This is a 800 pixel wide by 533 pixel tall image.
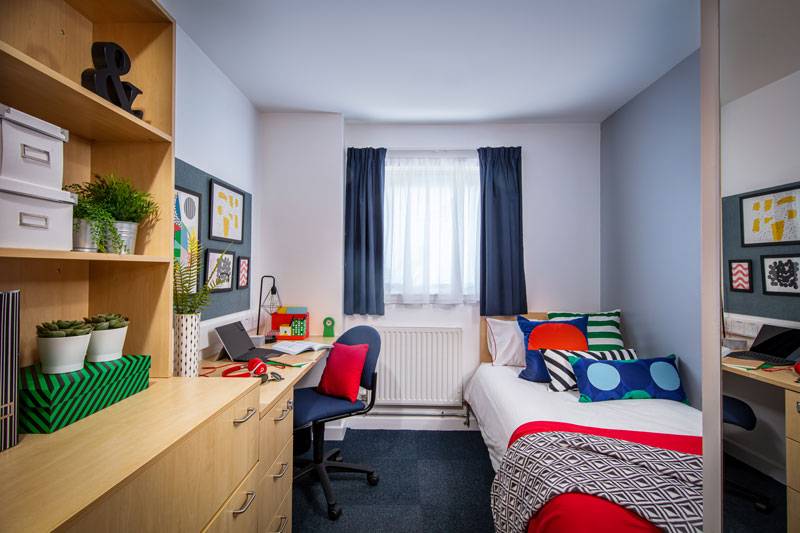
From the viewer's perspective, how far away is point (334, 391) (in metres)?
2.41

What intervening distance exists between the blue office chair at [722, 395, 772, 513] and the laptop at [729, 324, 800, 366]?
93 millimetres

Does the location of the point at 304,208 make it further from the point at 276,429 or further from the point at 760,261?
the point at 760,261

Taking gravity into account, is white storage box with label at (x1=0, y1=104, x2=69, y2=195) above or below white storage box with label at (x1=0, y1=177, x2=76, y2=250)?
above

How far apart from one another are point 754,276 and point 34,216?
1.62 metres

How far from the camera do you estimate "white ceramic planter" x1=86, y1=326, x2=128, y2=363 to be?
121 centimetres

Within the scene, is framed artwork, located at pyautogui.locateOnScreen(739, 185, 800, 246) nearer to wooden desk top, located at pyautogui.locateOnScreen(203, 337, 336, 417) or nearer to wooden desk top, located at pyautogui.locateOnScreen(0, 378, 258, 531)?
wooden desk top, located at pyautogui.locateOnScreen(0, 378, 258, 531)

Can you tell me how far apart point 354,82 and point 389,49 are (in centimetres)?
49

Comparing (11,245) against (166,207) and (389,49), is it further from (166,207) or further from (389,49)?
(389,49)

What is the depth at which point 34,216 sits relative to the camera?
3.15 feet

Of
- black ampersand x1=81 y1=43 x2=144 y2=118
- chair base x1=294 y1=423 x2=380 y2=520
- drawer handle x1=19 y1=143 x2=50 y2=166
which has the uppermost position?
black ampersand x1=81 y1=43 x2=144 y2=118

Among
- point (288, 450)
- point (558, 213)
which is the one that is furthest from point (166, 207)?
point (558, 213)

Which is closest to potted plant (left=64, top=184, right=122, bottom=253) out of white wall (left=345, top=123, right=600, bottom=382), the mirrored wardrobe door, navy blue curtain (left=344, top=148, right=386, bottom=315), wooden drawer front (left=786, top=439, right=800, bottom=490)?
the mirrored wardrobe door

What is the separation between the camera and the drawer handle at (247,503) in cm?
126

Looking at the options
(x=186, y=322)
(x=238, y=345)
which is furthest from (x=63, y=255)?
(x=238, y=345)
